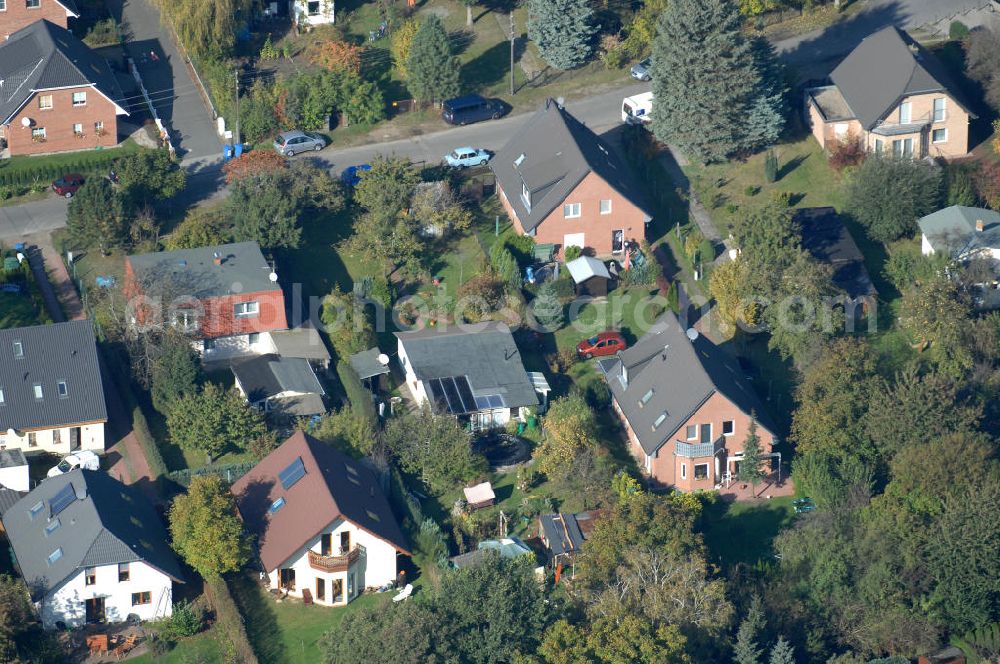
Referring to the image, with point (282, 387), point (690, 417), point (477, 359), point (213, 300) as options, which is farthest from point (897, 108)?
point (213, 300)

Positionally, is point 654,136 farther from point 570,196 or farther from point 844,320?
point 844,320

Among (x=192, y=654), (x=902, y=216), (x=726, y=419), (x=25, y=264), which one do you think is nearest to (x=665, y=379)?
(x=726, y=419)

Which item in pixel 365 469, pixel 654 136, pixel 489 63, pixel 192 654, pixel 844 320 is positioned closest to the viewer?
pixel 192 654

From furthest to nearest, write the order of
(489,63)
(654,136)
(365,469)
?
(489,63) < (654,136) < (365,469)

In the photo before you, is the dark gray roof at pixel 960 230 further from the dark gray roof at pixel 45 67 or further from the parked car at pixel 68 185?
the dark gray roof at pixel 45 67

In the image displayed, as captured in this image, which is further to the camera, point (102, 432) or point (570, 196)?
point (570, 196)

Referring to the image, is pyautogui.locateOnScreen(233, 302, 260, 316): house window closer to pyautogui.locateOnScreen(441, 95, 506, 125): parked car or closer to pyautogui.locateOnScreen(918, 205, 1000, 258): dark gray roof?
pyautogui.locateOnScreen(441, 95, 506, 125): parked car
